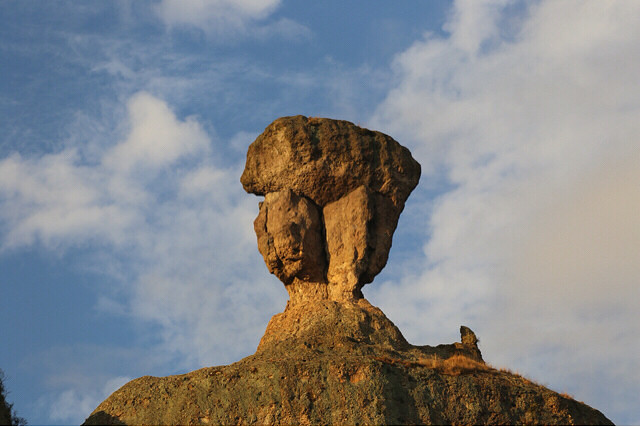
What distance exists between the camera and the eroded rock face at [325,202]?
29.2m

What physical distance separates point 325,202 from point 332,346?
18.3 ft

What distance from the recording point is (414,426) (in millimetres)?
22797

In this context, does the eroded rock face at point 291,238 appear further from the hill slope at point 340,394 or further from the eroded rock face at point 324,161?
the hill slope at point 340,394

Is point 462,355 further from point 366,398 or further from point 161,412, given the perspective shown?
point 161,412

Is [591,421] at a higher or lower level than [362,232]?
lower

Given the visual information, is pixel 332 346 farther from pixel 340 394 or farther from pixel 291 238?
pixel 291 238

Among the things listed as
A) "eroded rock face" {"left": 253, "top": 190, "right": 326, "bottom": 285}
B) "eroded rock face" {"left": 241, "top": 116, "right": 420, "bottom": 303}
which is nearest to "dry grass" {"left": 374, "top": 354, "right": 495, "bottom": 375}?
"eroded rock face" {"left": 241, "top": 116, "right": 420, "bottom": 303}

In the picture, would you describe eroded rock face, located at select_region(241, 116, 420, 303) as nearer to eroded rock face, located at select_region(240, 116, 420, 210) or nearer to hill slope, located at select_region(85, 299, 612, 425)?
eroded rock face, located at select_region(240, 116, 420, 210)

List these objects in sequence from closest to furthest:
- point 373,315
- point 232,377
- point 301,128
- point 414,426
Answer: point 414,426 → point 232,377 → point 373,315 → point 301,128

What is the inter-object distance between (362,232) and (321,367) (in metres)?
6.34

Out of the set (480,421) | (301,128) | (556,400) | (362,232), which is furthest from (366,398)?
(301,128)

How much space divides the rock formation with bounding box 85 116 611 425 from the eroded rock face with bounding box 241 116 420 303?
34 millimetres

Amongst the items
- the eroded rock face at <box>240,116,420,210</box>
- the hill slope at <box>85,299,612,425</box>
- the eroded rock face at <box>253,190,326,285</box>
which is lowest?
the hill slope at <box>85,299,612,425</box>

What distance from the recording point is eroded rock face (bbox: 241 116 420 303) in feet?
95.9
